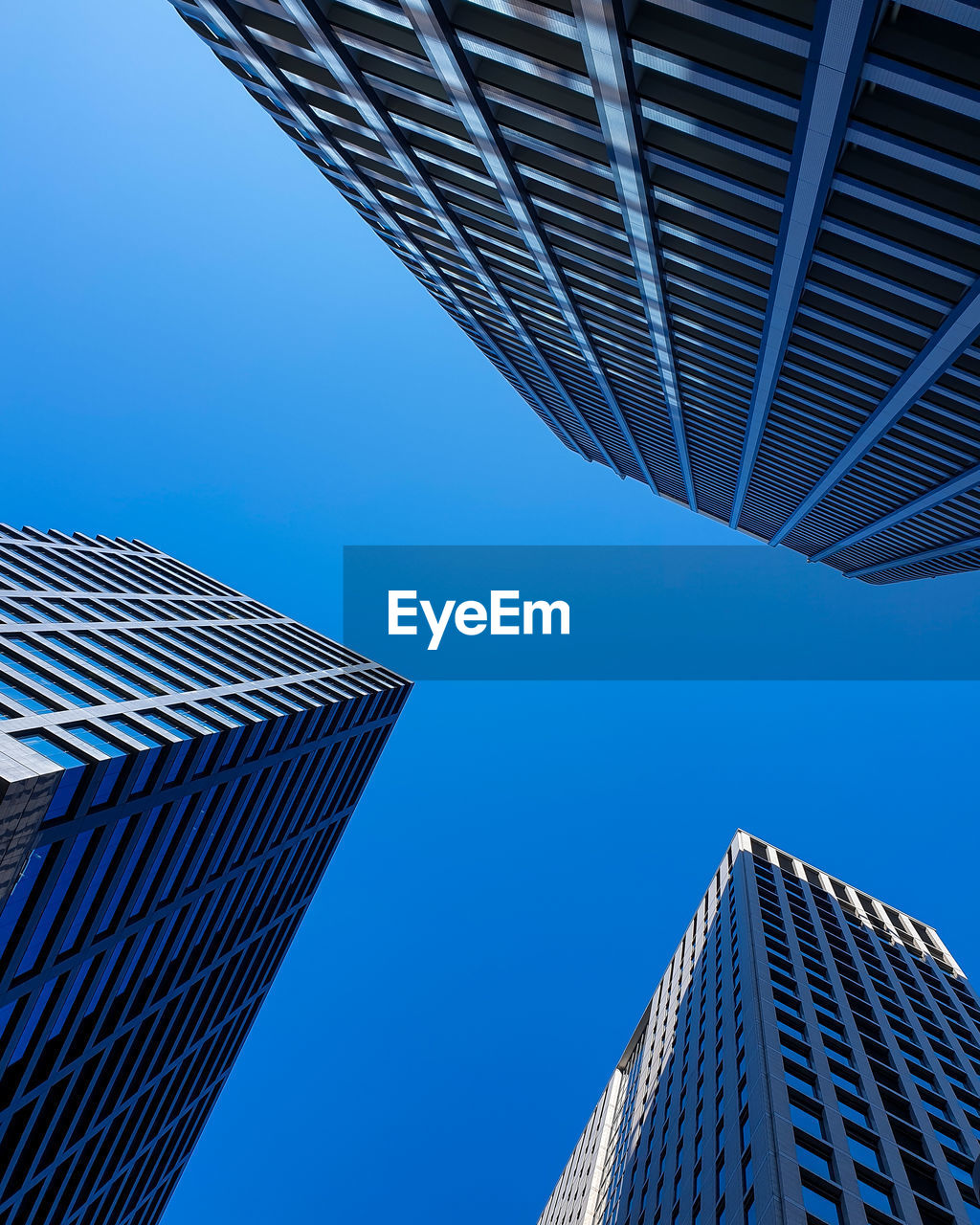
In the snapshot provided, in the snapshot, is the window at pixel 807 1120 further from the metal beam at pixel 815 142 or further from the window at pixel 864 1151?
the metal beam at pixel 815 142

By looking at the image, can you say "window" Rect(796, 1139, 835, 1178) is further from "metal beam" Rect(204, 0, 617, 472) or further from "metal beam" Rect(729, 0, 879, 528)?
"metal beam" Rect(204, 0, 617, 472)

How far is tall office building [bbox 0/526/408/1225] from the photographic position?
33.6 meters

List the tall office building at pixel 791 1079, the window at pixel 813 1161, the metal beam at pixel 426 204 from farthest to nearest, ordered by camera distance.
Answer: the tall office building at pixel 791 1079
the window at pixel 813 1161
the metal beam at pixel 426 204

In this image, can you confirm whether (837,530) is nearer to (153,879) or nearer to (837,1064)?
(837,1064)

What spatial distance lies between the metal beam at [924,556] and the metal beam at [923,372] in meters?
20.9

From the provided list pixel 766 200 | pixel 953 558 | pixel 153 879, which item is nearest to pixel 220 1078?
pixel 153 879

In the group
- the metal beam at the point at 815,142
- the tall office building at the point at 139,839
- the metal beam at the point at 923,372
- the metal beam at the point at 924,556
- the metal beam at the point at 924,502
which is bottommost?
the tall office building at the point at 139,839

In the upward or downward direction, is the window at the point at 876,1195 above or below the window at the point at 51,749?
below

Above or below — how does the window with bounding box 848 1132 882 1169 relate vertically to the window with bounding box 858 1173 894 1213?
above

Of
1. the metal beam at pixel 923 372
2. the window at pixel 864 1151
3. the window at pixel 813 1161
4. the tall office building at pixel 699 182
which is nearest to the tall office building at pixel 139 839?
the tall office building at pixel 699 182

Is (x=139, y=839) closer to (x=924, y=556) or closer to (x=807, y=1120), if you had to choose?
(x=807, y=1120)

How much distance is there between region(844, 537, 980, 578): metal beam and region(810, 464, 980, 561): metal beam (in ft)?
15.7

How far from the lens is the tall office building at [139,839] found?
3359 cm

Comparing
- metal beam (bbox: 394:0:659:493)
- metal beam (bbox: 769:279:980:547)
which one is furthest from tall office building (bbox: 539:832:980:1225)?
metal beam (bbox: 394:0:659:493)
